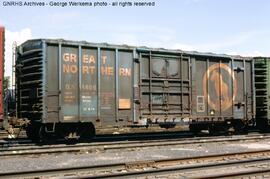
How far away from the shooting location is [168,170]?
9422 mm

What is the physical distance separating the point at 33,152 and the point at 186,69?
334 inches

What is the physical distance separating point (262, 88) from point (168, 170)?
537 inches

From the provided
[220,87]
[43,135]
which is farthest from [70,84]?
[220,87]

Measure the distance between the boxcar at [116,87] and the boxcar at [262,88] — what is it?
2052mm

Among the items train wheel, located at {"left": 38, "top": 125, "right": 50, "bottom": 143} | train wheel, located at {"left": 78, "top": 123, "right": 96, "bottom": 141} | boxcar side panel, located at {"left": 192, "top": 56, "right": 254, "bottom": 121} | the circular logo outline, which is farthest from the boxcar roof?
train wheel, located at {"left": 38, "top": 125, "right": 50, "bottom": 143}

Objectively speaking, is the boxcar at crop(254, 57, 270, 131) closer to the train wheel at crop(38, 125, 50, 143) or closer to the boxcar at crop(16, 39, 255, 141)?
the boxcar at crop(16, 39, 255, 141)

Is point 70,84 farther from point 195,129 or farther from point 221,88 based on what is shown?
point 221,88

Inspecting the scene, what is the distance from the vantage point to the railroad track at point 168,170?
8.87m

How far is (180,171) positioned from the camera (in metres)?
9.58

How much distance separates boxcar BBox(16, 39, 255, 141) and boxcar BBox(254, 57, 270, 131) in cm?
205

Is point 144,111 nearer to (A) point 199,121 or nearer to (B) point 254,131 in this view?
(A) point 199,121

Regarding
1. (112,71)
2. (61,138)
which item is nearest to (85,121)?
(61,138)

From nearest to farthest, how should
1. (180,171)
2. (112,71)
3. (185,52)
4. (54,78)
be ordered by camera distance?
(180,171) < (54,78) < (112,71) < (185,52)

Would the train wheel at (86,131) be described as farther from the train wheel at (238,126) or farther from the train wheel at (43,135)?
the train wheel at (238,126)
